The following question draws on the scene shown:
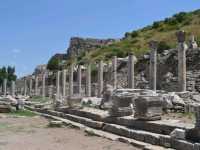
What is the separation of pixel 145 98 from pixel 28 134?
16.8 ft

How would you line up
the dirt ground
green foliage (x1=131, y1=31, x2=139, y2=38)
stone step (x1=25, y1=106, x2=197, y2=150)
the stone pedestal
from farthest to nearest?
green foliage (x1=131, y1=31, x2=139, y2=38), the stone pedestal, the dirt ground, stone step (x1=25, y1=106, x2=197, y2=150)

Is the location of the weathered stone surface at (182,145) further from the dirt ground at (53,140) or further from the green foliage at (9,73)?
the green foliage at (9,73)

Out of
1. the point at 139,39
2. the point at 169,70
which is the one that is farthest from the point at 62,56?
the point at 169,70

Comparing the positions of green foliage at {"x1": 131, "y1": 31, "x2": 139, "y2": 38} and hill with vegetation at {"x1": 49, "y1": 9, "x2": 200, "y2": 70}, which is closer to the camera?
hill with vegetation at {"x1": 49, "y1": 9, "x2": 200, "y2": 70}

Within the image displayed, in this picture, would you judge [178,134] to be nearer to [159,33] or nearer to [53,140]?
[53,140]

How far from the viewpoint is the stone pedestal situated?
13.1 m

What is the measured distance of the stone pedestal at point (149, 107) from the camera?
13.1 metres

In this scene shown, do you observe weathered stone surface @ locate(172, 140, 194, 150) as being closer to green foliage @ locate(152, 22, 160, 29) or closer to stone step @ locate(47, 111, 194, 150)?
stone step @ locate(47, 111, 194, 150)

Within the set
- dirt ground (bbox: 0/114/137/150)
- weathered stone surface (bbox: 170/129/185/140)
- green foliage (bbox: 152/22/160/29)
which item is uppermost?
green foliage (bbox: 152/22/160/29)

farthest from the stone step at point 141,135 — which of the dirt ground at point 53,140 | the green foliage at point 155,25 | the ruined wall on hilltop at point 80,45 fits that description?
the ruined wall on hilltop at point 80,45

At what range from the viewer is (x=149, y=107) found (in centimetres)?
1314

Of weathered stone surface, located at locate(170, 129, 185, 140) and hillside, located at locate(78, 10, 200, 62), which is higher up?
hillside, located at locate(78, 10, 200, 62)

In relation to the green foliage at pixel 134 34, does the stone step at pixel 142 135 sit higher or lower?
lower

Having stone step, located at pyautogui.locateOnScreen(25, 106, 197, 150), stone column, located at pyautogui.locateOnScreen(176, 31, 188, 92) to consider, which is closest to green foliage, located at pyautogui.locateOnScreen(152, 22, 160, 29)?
stone column, located at pyautogui.locateOnScreen(176, 31, 188, 92)
